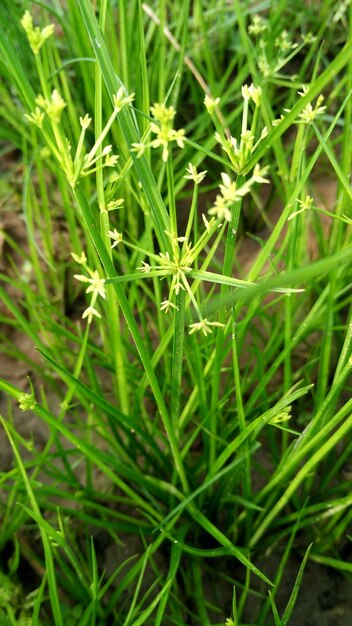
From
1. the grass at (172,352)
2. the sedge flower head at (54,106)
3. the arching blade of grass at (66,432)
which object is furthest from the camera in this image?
the arching blade of grass at (66,432)

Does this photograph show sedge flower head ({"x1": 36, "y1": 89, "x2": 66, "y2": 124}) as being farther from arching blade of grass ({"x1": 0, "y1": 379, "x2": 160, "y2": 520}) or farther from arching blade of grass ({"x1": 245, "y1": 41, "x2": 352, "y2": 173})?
arching blade of grass ({"x1": 0, "y1": 379, "x2": 160, "y2": 520})

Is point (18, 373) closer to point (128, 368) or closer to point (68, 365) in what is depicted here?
point (68, 365)

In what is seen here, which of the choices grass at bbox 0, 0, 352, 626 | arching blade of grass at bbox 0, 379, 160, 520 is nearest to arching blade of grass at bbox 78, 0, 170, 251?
grass at bbox 0, 0, 352, 626

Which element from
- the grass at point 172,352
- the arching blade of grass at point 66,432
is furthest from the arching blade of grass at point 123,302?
the arching blade of grass at point 66,432

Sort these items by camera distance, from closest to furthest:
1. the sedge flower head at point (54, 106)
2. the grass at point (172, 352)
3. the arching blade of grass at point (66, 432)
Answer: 1. the sedge flower head at point (54, 106)
2. the grass at point (172, 352)
3. the arching blade of grass at point (66, 432)

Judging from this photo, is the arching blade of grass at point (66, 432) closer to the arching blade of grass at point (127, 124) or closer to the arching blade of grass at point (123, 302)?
the arching blade of grass at point (123, 302)

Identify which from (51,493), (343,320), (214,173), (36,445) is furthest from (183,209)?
(51,493)

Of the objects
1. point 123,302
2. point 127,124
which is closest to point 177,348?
point 123,302

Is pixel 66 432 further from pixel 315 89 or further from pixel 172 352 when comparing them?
pixel 315 89
